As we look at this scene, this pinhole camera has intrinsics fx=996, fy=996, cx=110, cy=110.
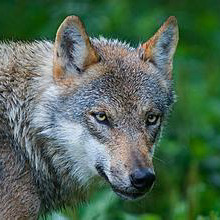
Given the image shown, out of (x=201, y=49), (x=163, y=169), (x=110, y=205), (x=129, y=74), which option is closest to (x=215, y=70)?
(x=201, y=49)

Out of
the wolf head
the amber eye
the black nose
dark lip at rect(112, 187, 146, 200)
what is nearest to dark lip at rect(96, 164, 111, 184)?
the wolf head

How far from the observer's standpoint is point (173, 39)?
9977 mm

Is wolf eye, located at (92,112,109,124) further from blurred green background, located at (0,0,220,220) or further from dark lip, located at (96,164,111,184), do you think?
blurred green background, located at (0,0,220,220)

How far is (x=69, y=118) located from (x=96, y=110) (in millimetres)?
278

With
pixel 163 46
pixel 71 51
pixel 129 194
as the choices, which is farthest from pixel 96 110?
Answer: pixel 163 46

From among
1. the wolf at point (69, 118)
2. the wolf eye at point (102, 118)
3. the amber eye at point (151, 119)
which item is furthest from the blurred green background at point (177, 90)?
the wolf eye at point (102, 118)

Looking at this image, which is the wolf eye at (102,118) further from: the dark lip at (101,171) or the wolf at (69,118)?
the dark lip at (101,171)

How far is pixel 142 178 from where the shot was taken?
873cm

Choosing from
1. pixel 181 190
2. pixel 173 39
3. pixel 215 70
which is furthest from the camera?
pixel 215 70

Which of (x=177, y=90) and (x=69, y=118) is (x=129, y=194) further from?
(x=177, y=90)

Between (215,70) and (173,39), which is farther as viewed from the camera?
(215,70)

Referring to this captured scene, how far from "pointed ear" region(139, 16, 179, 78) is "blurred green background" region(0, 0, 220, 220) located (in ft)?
2.68

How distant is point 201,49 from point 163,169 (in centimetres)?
455

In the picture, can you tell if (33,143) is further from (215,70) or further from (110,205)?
(215,70)
